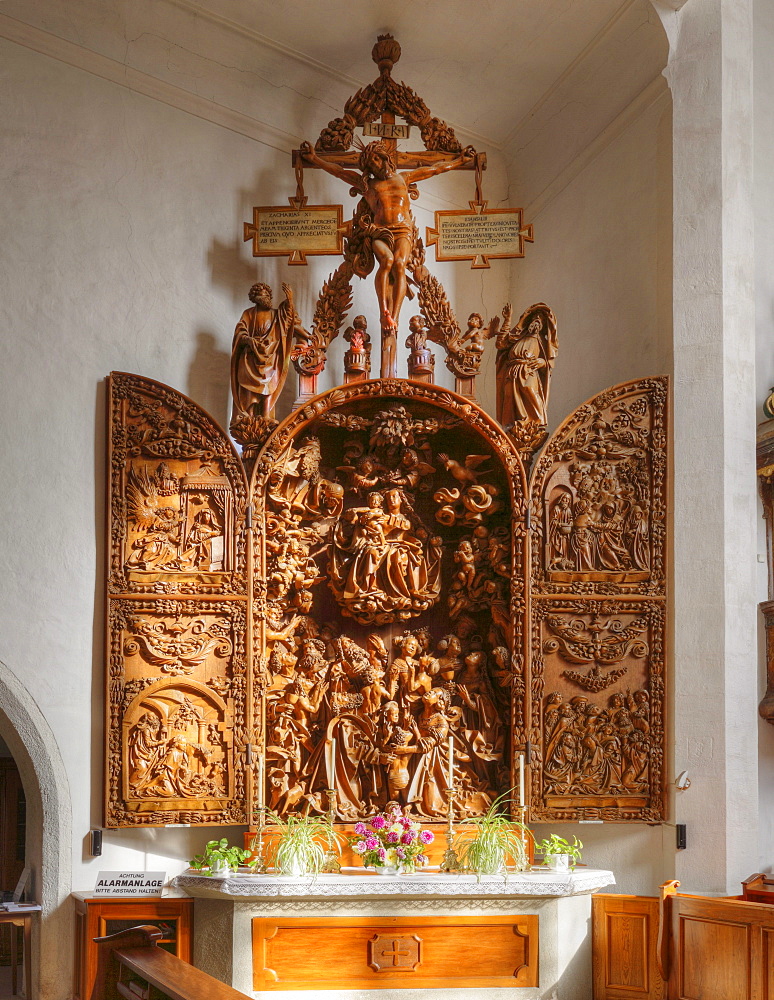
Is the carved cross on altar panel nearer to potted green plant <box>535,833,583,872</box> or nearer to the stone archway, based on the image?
potted green plant <box>535,833,583,872</box>

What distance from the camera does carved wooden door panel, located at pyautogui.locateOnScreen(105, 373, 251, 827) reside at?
847cm

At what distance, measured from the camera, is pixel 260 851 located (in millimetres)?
8383

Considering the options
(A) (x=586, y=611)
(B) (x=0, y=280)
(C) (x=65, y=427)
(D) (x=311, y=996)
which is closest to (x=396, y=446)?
(A) (x=586, y=611)

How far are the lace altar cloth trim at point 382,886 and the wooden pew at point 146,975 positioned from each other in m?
1.07

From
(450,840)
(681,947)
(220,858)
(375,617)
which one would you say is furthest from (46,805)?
(681,947)

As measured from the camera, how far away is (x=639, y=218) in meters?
9.77

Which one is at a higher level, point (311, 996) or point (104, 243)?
point (104, 243)

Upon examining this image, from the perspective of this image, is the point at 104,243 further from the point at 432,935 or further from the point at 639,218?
the point at 432,935

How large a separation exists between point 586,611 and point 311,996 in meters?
3.53

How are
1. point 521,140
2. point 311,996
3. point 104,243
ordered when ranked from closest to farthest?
point 311,996
point 104,243
point 521,140

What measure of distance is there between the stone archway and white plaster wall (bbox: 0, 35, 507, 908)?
0.28 feet

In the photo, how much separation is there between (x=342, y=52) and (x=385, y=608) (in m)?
5.19

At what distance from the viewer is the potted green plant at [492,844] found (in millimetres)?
8289

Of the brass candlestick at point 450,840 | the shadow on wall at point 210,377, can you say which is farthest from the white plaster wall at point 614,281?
the shadow on wall at point 210,377
